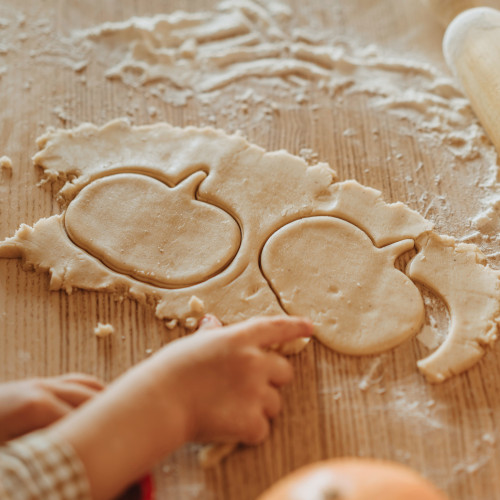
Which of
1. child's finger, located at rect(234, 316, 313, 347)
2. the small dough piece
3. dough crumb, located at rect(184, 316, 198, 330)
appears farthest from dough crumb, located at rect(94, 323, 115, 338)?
the small dough piece

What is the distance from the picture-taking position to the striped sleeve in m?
0.70

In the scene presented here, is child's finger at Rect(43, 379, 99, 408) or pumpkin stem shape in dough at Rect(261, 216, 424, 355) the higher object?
pumpkin stem shape in dough at Rect(261, 216, 424, 355)

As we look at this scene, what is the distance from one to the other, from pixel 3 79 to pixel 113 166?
43cm

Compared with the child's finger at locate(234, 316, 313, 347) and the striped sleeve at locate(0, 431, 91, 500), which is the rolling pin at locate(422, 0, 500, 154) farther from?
the striped sleeve at locate(0, 431, 91, 500)

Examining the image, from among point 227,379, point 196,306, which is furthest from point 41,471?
point 196,306

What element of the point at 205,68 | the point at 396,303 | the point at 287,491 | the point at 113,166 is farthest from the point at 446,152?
the point at 287,491

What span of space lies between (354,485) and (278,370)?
0.25 meters

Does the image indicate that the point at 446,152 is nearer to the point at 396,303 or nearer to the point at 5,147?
the point at 396,303

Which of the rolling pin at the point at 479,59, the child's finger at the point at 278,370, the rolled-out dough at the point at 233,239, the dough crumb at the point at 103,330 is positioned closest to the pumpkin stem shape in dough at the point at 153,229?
the rolled-out dough at the point at 233,239

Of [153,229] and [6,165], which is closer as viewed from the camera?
[153,229]

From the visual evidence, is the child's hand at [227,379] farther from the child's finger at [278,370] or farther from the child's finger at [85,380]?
the child's finger at [85,380]

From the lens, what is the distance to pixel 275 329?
0.92m

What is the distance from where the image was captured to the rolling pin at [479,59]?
122 centimetres

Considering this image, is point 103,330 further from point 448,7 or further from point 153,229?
point 448,7
